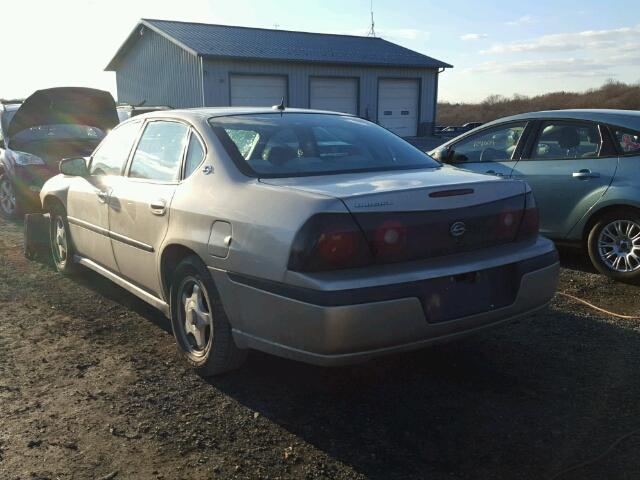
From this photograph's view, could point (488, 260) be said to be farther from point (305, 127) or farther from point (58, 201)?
point (58, 201)

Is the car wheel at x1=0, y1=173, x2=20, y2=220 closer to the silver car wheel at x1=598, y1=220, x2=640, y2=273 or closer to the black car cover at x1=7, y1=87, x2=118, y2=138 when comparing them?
the black car cover at x1=7, y1=87, x2=118, y2=138

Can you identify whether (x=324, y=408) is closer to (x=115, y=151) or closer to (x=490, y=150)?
(x=115, y=151)

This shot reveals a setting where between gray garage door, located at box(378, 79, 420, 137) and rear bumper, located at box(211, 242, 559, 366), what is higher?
gray garage door, located at box(378, 79, 420, 137)

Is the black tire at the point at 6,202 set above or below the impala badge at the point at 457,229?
below

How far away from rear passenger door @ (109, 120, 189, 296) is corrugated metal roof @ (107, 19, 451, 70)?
19.2m

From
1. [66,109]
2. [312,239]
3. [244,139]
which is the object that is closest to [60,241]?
[244,139]

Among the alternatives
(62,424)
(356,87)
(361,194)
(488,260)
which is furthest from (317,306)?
(356,87)

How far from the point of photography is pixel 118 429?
3.12 metres

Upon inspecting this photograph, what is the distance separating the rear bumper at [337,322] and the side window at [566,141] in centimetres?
321

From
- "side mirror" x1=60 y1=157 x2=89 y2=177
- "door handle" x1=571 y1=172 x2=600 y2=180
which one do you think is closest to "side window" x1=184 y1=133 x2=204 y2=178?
"side mirror" x1=60 y1=157 x2=89 y2=177

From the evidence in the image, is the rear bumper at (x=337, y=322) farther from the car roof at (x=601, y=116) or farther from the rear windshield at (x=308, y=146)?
the car roof at (x=601, y=116)

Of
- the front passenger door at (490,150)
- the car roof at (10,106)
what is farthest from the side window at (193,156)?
the car roof at (10,106)

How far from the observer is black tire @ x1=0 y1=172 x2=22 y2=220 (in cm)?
942

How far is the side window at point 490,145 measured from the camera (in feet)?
20.9
